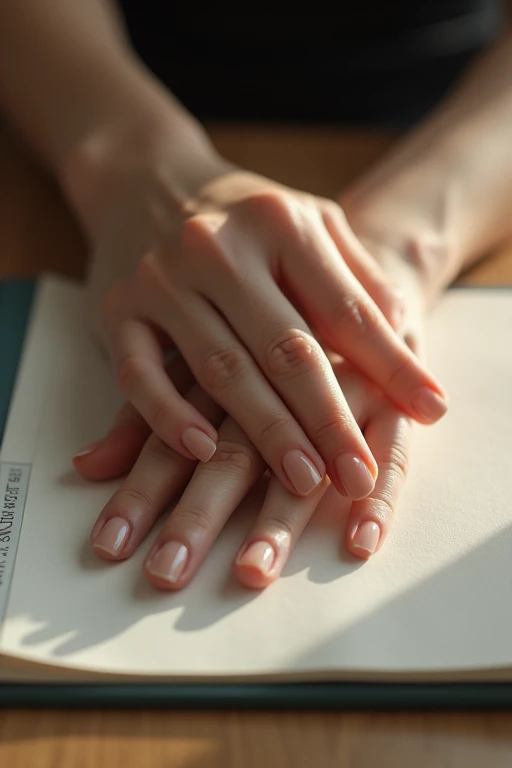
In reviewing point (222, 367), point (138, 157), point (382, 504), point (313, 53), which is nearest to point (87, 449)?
point (222, 367)

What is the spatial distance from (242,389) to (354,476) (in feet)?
0.40

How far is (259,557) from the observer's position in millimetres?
538

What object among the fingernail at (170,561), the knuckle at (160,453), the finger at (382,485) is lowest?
the knuckle at (160,453)

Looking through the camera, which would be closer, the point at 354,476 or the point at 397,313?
the point at 354,476

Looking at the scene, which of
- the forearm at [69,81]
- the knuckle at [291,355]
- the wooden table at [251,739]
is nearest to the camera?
the wooden table at [251,739]

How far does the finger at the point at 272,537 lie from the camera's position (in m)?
0.53

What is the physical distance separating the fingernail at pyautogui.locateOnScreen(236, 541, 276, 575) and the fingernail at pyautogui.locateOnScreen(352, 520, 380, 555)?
58 millimetres

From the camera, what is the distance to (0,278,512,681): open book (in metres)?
0.48

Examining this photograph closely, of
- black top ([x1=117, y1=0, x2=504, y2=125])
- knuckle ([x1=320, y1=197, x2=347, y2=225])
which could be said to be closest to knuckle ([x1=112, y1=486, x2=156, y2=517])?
knuckle ([x1=320, y1=197, x2=347, y2=225])

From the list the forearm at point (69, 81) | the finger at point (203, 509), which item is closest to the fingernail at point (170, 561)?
the finger at point (203, 509)

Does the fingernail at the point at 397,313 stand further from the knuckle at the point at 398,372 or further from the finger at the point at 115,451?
the finger at the point at 115,451

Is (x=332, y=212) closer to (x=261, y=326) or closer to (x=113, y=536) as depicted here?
(x=261, y=326)

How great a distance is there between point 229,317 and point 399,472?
0.64ft

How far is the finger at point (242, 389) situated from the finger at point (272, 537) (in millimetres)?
11
